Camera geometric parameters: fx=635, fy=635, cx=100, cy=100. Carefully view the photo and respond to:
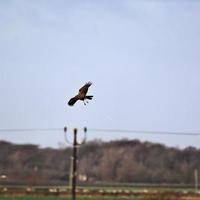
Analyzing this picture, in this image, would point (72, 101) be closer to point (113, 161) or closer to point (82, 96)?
point (82, 96)

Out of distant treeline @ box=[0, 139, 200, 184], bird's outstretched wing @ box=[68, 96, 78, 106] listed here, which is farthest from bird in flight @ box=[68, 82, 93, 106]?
distant treeline @ box=[0, 139, 200, 184]

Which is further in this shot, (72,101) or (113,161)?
(113,161)

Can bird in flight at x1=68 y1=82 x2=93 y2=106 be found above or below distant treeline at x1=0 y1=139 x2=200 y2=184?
below

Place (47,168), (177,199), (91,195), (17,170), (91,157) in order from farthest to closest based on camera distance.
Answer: (91,157)
(47,168)
(17,170)
(91,195)
(177,199)

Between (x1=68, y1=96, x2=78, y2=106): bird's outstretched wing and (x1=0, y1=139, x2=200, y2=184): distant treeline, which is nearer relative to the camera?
(x1=68, y1=96, x2=78, y2=106): bird's outstretched wing

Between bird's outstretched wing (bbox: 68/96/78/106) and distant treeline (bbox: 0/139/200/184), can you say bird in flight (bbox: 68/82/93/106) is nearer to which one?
bird's outstretched wing (bbox: 68/96/78/106)

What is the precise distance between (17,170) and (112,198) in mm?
42111

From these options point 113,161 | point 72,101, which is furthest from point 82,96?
point 113,161

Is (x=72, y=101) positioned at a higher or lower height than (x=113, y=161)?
lower

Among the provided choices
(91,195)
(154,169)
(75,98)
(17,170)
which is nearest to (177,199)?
(91,195)

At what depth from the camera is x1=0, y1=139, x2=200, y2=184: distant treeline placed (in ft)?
266

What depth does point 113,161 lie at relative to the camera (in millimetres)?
88188

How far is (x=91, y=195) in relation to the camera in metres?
38.3

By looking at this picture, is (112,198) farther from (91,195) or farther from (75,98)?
(75,98)
